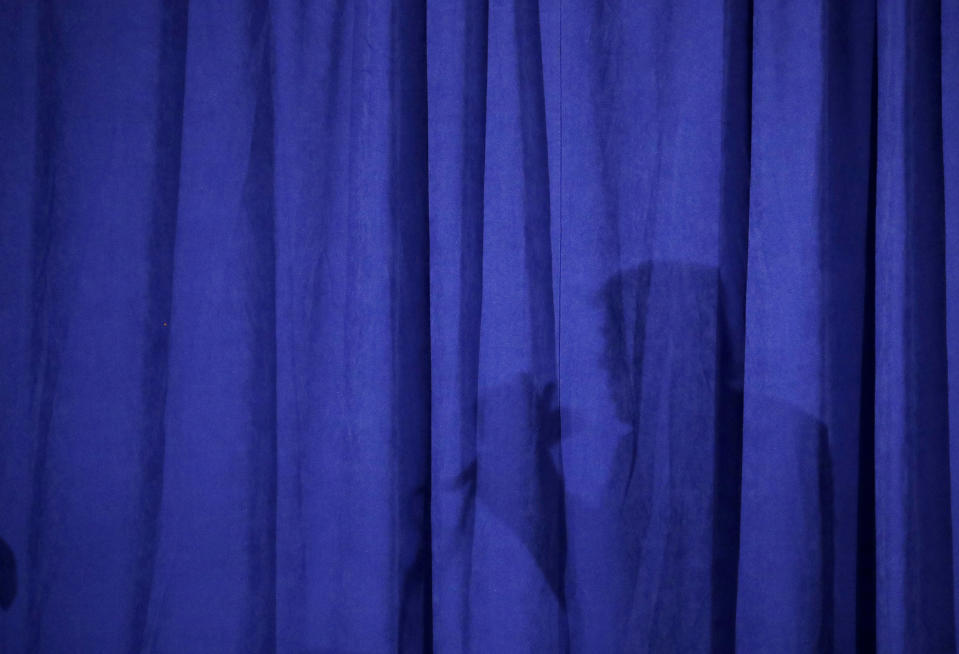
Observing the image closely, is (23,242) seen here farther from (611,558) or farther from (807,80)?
(807,80)

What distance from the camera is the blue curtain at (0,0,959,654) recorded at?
3.96 feet

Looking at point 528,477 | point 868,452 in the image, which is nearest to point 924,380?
point 868,452

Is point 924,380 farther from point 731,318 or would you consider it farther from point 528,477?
point 528,477

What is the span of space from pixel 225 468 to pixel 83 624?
401mm

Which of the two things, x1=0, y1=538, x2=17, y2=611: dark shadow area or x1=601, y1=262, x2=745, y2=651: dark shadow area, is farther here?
x1=0, y1=538, x2=17, y2=611: dark shadow area

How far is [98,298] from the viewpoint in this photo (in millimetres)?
1361

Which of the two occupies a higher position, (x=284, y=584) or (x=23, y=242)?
(x=23, y=242)

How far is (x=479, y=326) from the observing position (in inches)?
52.0

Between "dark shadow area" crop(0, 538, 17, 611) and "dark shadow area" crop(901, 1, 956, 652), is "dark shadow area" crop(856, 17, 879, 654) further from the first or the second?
"dark shadow area" crop(0, 538, 17, 611)

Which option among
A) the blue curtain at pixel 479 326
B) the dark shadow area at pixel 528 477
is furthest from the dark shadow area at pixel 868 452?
the dark shadow area at pixel 528 477

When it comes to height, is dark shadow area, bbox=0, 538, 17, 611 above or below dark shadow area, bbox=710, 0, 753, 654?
below

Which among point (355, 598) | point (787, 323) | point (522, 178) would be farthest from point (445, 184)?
point (355, 598)

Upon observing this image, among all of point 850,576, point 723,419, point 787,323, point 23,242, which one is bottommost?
point 850,576

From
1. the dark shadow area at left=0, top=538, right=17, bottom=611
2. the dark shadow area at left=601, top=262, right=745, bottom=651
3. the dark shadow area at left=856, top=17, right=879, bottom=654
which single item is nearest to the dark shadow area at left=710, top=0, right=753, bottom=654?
the dark shadow area at left=601, top=262, right=745, bottom=651
